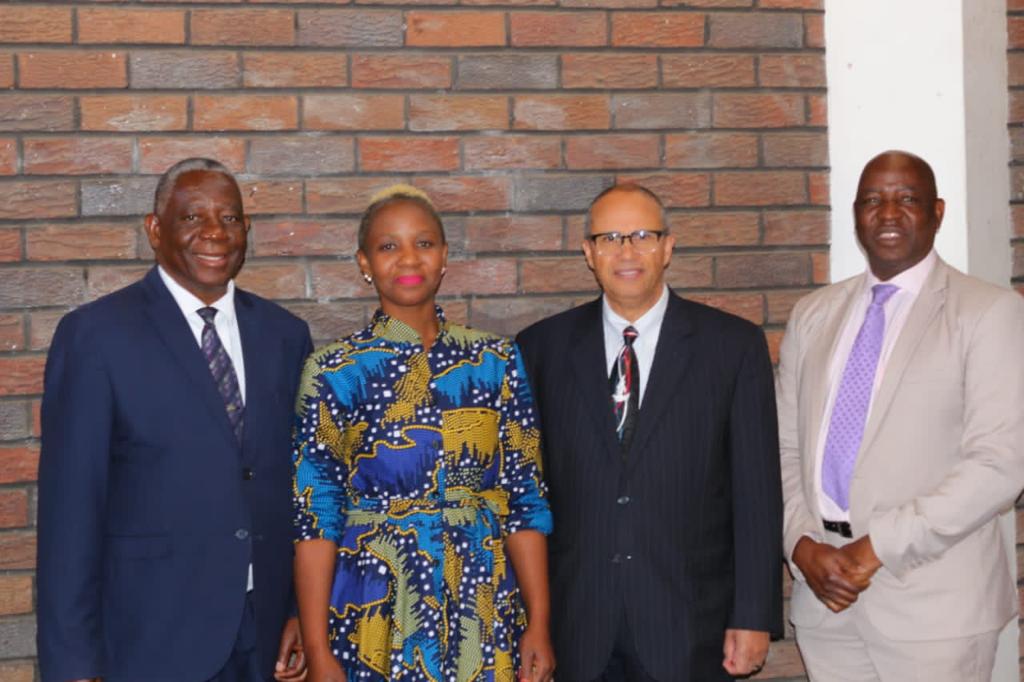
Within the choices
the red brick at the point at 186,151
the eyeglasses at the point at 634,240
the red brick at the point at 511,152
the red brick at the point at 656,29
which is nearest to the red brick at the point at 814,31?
the red brick at the point at 656,29

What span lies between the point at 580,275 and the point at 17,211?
5.42 feet

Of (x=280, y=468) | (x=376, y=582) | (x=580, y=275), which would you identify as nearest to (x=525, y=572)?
(x=376, y=582)

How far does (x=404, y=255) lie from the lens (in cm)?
309

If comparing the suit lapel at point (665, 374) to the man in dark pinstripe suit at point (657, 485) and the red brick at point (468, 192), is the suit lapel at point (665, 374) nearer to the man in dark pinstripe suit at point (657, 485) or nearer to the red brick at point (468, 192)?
the man in dark pinstripe suit at point (657, 485)

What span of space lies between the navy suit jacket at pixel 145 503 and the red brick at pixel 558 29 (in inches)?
57.0

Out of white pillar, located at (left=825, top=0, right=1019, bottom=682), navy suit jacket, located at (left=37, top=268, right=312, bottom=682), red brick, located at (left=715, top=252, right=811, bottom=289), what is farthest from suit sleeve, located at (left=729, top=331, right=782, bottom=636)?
navy suit jacket, located at (left=37, top=268, right=312, bottom=682)

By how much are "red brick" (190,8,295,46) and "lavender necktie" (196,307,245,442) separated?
3.25ft

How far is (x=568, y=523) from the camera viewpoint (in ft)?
10.4

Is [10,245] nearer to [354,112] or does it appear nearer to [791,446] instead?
[354,112]

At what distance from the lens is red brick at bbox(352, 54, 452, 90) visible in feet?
12.2

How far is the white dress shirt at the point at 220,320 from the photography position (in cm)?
311

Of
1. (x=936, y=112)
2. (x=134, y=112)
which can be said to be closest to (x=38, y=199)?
(x=134, y=112)

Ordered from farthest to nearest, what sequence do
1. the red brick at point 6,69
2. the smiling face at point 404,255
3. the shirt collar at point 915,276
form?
the red brick at point 6,69 < the shirt collar at point 915,276 < the smiling face at point 404,255


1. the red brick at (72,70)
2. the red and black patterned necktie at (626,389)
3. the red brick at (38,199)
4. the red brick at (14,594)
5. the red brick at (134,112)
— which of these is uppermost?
the red brick at (72,70)
